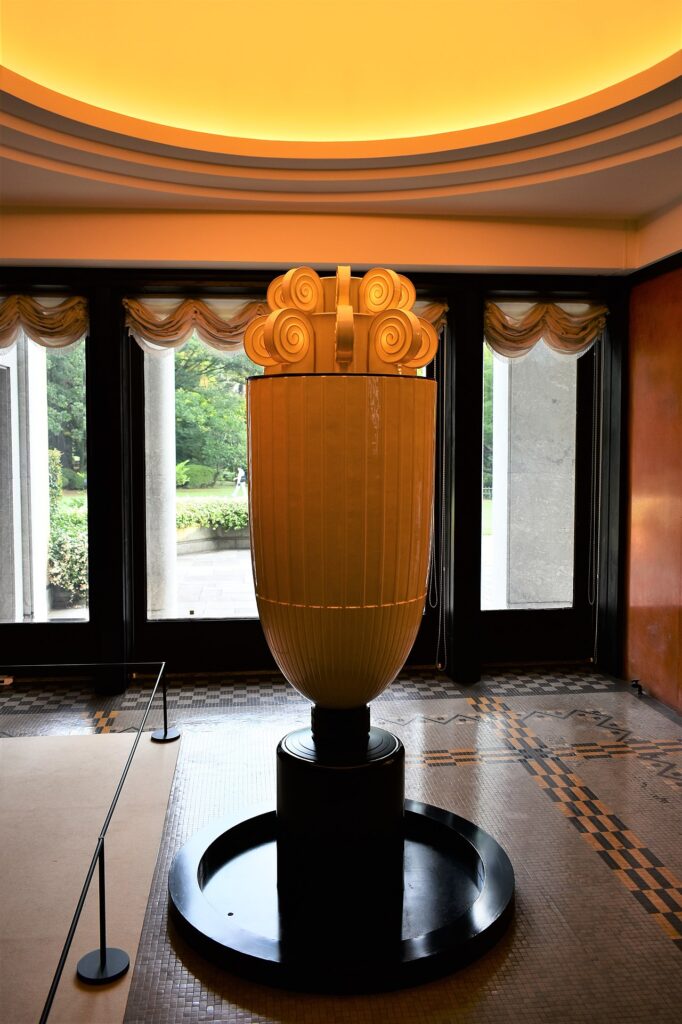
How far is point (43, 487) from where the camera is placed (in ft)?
16.6

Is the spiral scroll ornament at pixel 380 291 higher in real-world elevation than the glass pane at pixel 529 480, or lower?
higher

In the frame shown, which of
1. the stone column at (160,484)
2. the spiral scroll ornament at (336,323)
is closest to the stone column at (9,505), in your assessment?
the stone column at (160,484)

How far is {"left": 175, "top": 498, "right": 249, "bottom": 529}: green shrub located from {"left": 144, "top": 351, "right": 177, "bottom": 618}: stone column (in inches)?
2.6

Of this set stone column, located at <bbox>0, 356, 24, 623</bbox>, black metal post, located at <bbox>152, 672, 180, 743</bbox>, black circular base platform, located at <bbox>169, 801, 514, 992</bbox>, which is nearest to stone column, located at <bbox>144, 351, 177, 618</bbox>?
stone column, located at <bbox>0, 356, 24, 623</bbox>

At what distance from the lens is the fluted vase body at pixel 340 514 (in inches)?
95.5

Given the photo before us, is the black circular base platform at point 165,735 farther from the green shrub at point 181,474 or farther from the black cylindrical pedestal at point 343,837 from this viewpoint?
the green shrub at point 181,474

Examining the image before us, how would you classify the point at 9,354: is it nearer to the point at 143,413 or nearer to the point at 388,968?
the point at 143,413

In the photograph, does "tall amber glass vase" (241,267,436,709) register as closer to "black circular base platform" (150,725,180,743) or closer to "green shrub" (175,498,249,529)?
"black circular base platform" (150,725,180,743)

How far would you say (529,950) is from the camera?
8.00 feet

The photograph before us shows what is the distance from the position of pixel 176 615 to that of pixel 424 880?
2.87 m

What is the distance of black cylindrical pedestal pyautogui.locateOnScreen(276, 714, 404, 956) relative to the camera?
253cm

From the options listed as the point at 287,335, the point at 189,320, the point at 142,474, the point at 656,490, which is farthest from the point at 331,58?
the point at 656,490

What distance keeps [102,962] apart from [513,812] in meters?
1.63

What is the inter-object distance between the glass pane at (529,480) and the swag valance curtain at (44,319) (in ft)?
7.95
